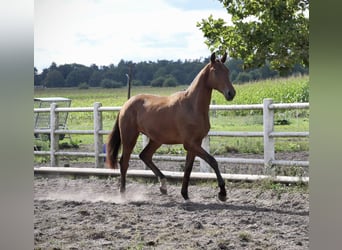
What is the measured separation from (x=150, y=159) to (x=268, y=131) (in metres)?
0.86

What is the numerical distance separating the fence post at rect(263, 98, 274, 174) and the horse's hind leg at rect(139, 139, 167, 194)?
2.43 feet

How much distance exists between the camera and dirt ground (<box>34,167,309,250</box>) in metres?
3.40

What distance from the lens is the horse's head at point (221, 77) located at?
3568 millimetres

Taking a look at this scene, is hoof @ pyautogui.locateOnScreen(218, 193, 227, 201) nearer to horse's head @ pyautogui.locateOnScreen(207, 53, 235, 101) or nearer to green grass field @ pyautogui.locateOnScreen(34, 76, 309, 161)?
green grass field @ pyautogui.locateOnScreen(34, 76, 309, 161)

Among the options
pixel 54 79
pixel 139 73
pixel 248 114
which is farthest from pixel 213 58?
pixel 54 79

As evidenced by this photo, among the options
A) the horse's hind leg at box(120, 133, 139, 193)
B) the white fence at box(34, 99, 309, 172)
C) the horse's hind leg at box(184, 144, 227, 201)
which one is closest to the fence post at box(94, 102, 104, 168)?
the white fence at box(34, 99, 309, 172)
